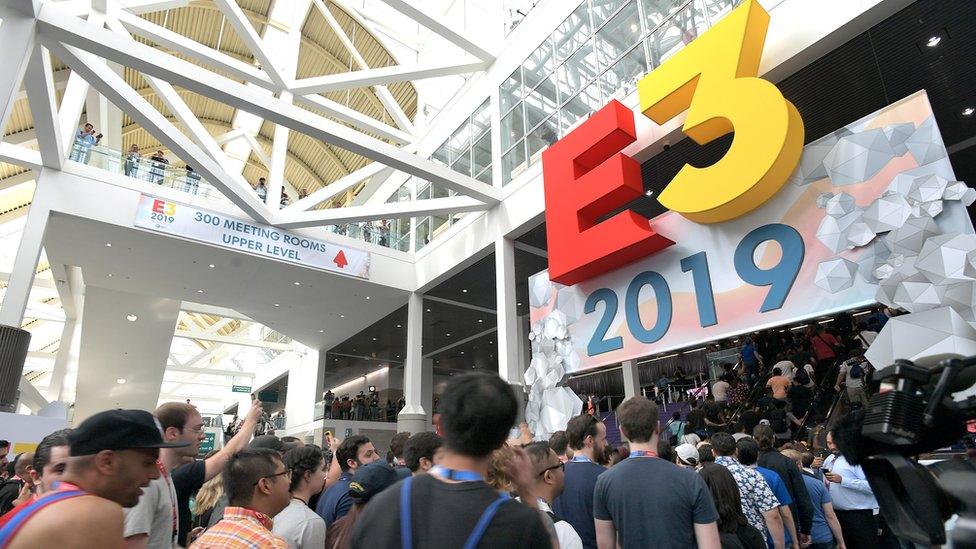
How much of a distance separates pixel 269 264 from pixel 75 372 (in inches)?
521

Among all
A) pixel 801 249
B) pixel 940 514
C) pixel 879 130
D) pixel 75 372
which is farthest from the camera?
pixel 75 372

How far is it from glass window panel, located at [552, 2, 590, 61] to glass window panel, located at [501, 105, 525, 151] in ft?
5.31

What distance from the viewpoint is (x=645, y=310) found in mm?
8344

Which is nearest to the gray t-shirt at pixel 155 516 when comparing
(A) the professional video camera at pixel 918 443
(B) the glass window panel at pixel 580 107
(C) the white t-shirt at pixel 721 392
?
(A) the professional video camera at pixel 918 443

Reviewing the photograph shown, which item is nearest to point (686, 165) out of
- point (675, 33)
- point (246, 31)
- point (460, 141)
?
point (675, 33)

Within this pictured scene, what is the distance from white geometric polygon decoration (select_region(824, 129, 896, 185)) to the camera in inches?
237

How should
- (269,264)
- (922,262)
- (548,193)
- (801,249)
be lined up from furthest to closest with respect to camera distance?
(269,264)
(548,193)
(801,249)
(922,262)

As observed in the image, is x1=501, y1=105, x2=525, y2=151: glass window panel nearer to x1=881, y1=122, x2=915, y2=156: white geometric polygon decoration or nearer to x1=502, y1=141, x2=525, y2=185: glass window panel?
x1=502, y1=141, x2=525, y2=185: glass window panel

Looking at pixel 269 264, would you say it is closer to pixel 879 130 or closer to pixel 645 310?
pixel 645 310

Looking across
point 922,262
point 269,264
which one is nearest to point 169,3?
point 269,264

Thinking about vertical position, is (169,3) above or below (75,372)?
above

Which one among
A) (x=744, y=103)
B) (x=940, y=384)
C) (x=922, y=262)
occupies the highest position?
(x=744, y=103)

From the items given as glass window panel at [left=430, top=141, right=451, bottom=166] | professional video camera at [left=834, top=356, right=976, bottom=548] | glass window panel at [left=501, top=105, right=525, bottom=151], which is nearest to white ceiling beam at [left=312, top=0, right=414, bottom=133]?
glass window panel at [left=430, top=141, right=451, bottom=166]

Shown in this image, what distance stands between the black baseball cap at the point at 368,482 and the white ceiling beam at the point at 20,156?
12.2 m
